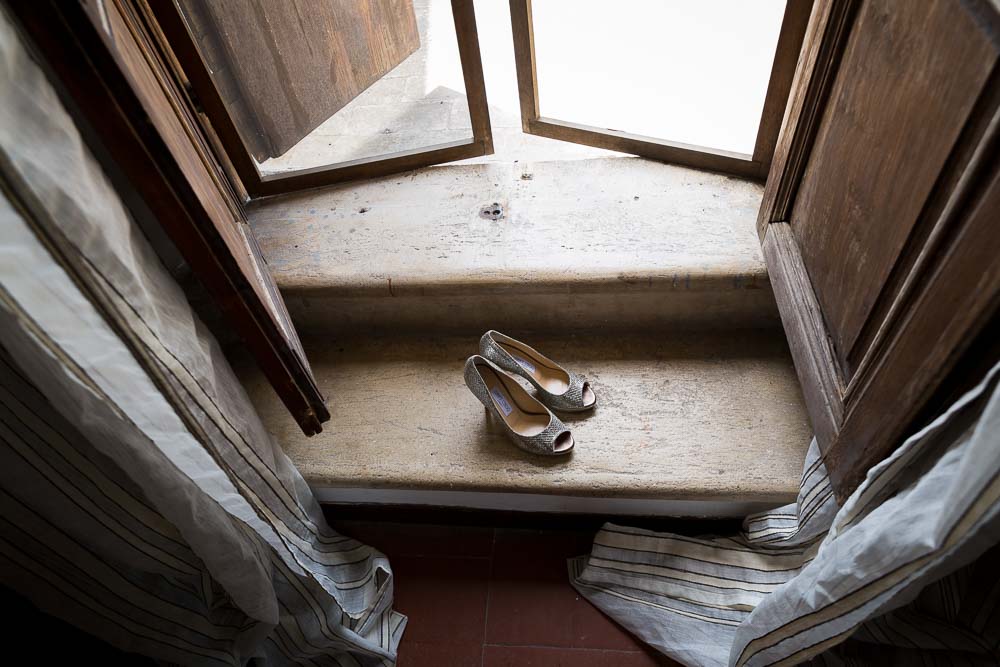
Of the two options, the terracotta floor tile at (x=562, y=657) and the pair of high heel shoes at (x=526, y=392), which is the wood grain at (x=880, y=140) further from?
the terracotta floor tile at (x=562, y=657)

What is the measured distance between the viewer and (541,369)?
1.38 m

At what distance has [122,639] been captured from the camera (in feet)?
3.40

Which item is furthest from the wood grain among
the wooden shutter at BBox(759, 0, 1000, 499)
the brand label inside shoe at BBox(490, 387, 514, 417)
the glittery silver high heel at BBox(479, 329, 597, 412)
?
the brand label inside shoe at BBox(490, 387, 514, 417)

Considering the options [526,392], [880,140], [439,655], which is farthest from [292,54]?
[439,655]

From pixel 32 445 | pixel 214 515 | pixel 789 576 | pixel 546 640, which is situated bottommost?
pixel 546 640

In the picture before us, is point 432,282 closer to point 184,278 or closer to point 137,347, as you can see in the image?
point 184,278

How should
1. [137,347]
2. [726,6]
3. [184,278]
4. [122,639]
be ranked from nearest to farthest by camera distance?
[137,347], [122,639], [184,278], [726,6]

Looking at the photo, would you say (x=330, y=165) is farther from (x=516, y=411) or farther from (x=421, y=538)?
(x=421, y=538)

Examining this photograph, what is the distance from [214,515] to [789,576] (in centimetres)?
101

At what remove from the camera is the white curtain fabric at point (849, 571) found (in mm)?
619

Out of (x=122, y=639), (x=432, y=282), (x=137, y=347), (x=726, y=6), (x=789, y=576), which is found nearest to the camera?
(x=137, y=347)

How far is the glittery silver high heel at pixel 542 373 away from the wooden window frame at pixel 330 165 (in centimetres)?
63

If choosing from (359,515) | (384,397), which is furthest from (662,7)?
(359,515)

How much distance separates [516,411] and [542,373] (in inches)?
4.4
